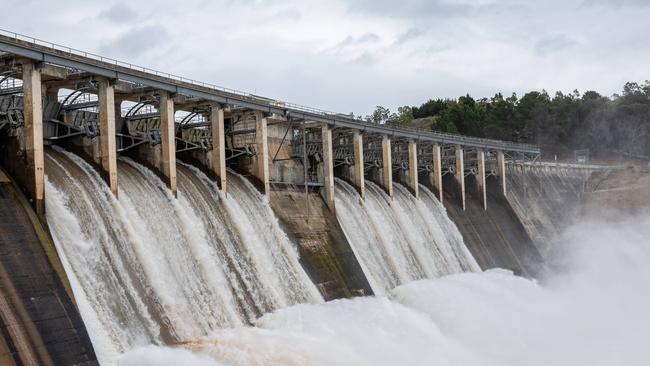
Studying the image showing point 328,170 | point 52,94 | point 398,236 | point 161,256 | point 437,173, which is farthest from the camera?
point 437,173

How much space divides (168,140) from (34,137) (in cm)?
662

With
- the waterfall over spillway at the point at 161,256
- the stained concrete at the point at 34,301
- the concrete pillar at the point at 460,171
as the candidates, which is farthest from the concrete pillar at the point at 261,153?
the concrete pillar at the point at 460,171

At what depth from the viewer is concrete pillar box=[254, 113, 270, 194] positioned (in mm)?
32281

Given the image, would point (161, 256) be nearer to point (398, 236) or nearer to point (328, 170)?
point (328, 170)

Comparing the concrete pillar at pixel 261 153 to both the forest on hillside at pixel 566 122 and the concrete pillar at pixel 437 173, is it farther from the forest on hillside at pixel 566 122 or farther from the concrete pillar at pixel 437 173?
the forest on hillside at pixel 566 122

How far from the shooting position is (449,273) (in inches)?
1604

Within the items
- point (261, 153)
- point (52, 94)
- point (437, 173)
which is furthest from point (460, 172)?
point (52, 94)

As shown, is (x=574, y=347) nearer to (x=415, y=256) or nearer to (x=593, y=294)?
(x=415, y=256)

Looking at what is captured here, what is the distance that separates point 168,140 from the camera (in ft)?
89.0

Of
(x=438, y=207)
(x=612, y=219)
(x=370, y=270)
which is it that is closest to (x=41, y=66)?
(x=370, y=270)

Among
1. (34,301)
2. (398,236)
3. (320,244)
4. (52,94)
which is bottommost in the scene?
(398,236)

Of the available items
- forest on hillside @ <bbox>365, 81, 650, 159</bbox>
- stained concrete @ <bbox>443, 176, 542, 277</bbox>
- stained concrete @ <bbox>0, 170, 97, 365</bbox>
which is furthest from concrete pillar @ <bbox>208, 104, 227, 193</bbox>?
forest on hillside @ <bbox>365, 81, 650, 159</bbox>

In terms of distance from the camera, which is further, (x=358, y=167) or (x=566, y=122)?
(x=566, y=122)

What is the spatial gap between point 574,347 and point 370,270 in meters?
9.49
